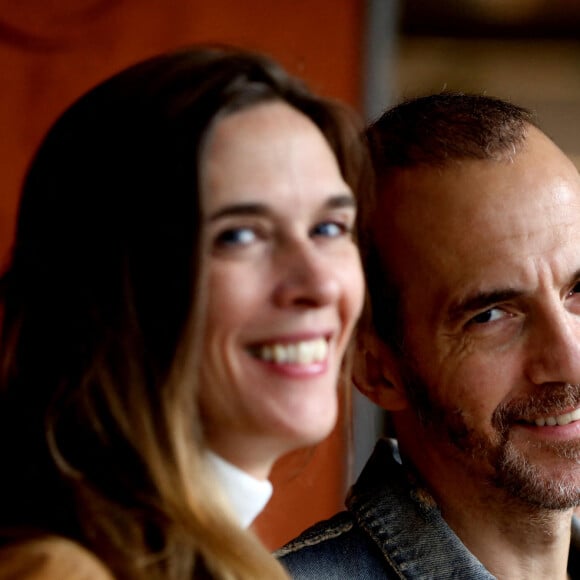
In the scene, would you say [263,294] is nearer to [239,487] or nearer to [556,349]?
[239,487]

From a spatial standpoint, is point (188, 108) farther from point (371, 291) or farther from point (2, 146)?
point (2, 146)

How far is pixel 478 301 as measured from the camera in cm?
137

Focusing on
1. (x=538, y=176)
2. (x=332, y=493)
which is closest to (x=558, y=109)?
(x=332, y=493)

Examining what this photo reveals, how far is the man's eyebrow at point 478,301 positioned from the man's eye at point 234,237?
0.49 meters

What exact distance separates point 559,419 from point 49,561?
2.43ft

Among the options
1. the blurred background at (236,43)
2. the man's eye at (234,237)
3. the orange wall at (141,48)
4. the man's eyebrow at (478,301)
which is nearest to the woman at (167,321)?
the man's eye at (234,237)

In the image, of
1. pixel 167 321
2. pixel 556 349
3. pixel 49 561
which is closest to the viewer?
pixel 49 561

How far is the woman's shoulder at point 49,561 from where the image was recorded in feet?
2.69

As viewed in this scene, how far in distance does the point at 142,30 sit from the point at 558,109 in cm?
208

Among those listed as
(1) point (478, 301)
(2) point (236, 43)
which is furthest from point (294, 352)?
(2) point (236, 43)

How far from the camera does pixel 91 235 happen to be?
0.97m

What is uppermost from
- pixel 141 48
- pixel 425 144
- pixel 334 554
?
pixel 141 48

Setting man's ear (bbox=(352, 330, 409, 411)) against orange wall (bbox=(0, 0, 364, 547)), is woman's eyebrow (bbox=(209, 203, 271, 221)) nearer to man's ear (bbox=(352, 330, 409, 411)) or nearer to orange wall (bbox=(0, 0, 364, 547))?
man's ear (bbox=(352, 330, 409, 411))

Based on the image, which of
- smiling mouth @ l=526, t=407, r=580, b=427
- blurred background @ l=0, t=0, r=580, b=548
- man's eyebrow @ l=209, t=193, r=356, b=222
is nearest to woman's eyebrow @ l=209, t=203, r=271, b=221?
man's eyebrow @ l=209, t=193, r=356, b=222
